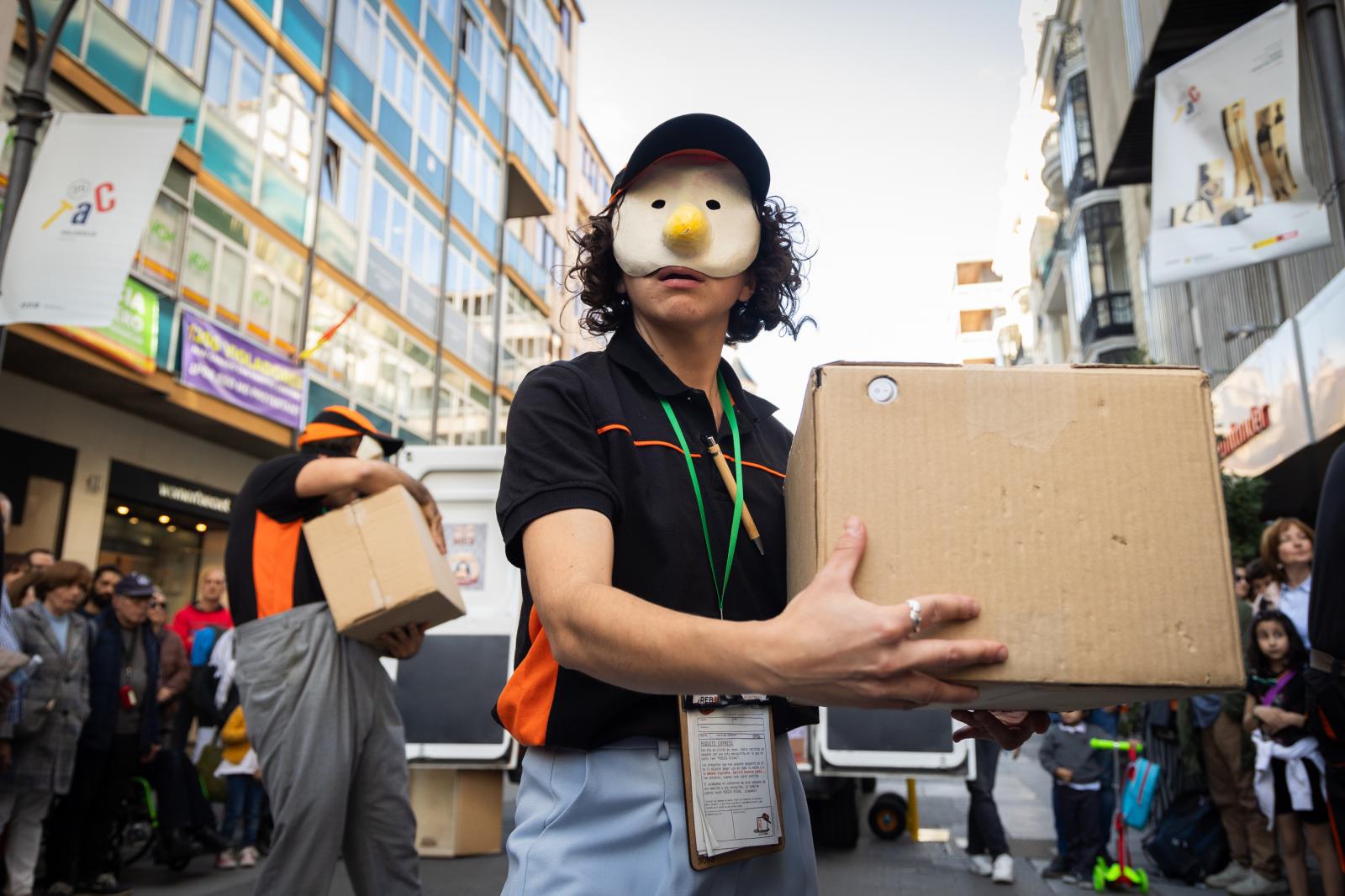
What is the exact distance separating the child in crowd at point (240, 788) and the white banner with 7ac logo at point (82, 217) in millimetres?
3143

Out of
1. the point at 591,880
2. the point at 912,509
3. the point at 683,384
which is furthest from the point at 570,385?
the point at 591,880

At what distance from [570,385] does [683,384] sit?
0.26 metres

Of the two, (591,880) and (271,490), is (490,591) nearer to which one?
(271,490)

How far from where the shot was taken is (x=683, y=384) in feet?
5.95

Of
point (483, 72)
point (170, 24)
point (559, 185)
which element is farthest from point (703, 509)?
point (559, 185)

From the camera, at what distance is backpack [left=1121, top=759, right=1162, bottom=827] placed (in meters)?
7.18

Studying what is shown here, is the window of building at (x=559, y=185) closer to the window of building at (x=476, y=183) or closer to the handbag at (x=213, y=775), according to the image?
the window of building at (x=476, y=183)

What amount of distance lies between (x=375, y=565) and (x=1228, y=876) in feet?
20.7

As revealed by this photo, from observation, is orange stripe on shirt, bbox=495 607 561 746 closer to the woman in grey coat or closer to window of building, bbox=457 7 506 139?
the woman in grey coat

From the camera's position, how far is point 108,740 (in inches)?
267

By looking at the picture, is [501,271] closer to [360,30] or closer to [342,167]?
[360,30]

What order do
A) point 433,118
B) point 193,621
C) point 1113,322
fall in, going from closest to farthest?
point 193,621
point 433,118
point 1113,322

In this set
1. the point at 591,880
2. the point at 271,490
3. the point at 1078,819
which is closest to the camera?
the point at 591,880

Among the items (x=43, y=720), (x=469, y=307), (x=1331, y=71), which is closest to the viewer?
(x=43, y=720)
